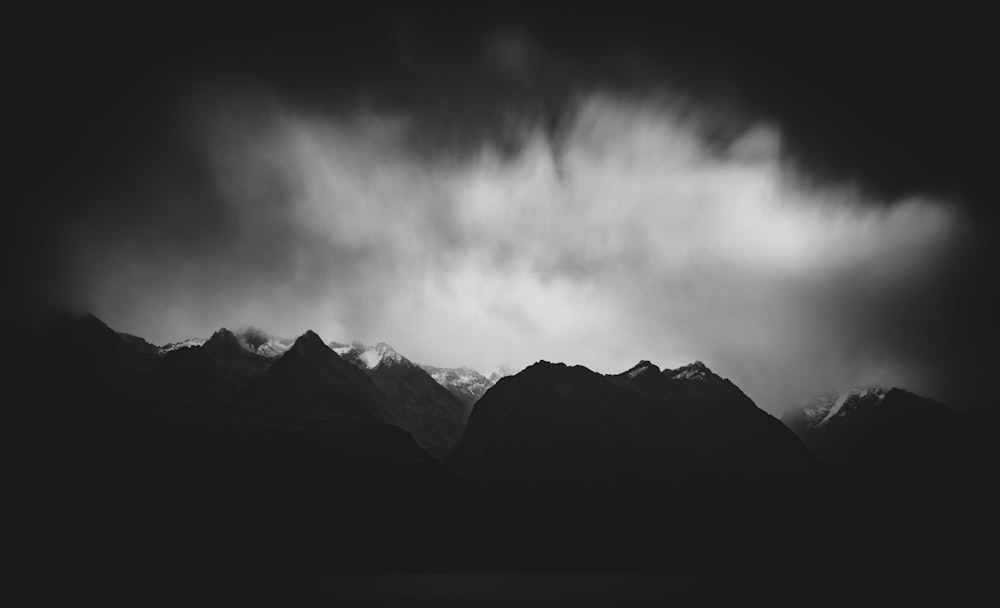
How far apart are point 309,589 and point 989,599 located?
164 m

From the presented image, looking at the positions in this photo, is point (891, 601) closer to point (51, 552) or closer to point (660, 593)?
point (660, 593)

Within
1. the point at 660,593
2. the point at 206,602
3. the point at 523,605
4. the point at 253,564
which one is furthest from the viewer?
the point at 253,564

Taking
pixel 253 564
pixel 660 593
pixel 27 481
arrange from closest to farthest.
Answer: pixel 660 593, pixel 27 481, pixel 253 564

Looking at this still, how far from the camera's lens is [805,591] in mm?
142750

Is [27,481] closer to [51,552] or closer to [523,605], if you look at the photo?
[51,552]

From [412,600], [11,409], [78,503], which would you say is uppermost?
[11,409]

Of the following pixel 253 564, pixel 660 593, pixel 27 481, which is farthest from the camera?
pixel 253 564

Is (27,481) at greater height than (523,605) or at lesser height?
greater

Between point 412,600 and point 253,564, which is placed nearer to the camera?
point 412,600

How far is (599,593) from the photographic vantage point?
145 metres

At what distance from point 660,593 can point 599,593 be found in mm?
16508

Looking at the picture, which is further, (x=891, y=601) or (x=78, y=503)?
(x=78, y=503)

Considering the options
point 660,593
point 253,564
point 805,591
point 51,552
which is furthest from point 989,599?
point 51,552

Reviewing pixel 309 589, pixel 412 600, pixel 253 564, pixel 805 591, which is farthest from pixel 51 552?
pixel 805 591
